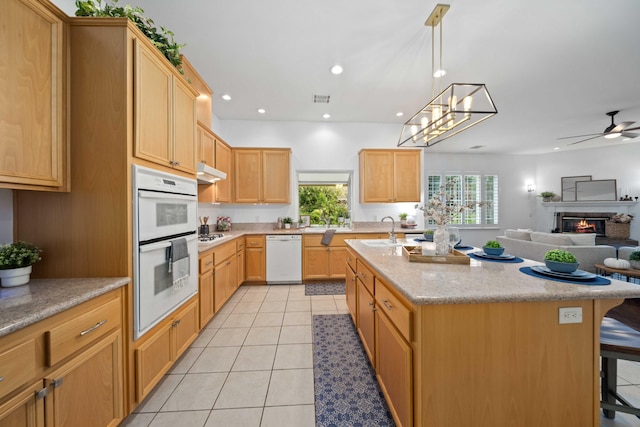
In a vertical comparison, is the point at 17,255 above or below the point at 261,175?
below

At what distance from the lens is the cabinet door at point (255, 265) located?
13.3 ft

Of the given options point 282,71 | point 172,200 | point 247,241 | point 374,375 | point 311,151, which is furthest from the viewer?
point 311,151

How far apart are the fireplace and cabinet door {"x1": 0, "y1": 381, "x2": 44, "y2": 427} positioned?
1025 centimetres

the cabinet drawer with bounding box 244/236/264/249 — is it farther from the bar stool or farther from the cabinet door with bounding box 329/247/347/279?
the bar stool

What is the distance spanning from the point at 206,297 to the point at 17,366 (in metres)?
1.68

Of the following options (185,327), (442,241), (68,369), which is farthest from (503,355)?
(185,327)

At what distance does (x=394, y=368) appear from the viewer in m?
1.33

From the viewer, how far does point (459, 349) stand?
1.09 metres

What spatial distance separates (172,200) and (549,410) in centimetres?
251

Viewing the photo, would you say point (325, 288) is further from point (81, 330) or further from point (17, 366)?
point (17, 366)

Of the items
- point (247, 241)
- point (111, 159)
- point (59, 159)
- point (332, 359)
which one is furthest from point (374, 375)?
point (247, 241)

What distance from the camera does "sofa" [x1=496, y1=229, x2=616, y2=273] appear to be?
392 centimetres

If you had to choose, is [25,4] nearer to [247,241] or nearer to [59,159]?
[59,159]

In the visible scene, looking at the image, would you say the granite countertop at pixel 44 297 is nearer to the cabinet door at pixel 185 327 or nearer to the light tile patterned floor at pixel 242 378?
the cabinet door at pixel 185 327
